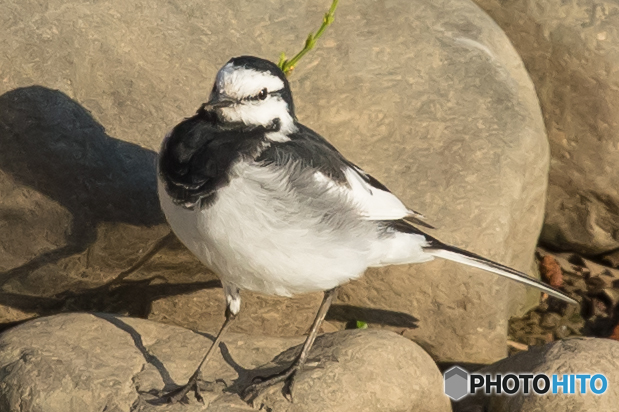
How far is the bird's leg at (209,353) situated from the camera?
4.18m

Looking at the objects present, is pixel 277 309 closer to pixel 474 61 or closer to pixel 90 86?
pixel 90 86

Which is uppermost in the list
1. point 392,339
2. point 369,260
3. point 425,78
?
point 425,78

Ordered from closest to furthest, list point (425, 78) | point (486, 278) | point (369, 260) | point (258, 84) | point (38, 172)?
point (258, 84) → point (369, 260) → point (38, 172) → point (486, 278) → point (425, 78)

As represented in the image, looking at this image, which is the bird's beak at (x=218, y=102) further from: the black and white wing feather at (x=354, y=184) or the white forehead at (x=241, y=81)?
the black and white wing feather at (x=354, y=184)

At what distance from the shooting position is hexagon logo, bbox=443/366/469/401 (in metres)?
4.88

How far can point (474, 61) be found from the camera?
5.88 meters

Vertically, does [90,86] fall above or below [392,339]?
above

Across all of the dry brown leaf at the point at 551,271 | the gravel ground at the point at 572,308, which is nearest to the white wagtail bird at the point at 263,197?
the gravel ground at the point at 572,308

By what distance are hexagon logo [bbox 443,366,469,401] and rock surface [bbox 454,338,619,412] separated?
0.18 m

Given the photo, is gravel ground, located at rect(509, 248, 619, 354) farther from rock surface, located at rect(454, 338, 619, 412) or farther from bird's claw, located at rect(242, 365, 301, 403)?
bird's claw, located at rect(242, 365, 301, 403)

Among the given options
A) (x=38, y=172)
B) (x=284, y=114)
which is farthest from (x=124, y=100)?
(x=284, y=114)

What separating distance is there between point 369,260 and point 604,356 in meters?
1.38
